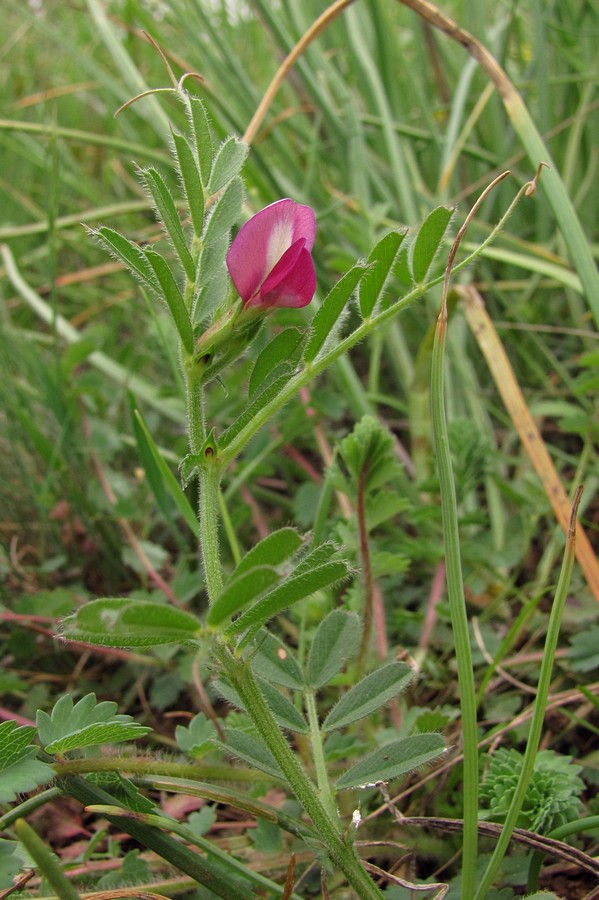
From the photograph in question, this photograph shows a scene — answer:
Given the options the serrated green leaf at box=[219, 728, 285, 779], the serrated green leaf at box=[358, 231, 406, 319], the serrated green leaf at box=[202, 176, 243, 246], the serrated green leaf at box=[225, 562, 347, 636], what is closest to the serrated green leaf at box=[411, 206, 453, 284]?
the serrated green leaf at box=[358, 231, 406, 319]

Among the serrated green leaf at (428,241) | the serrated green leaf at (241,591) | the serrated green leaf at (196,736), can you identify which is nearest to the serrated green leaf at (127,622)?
the serrated green leaf at (241,591)

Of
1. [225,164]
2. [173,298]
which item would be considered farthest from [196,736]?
[225,164]

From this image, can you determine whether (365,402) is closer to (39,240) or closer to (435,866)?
(435,866)

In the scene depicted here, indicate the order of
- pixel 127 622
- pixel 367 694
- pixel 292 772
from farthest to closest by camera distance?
pixel 367 694 → pixel 292 772 → pixel 127 622

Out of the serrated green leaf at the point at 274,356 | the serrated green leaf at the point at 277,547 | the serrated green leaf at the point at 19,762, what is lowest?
the serrated green leaf at the point at 19,762

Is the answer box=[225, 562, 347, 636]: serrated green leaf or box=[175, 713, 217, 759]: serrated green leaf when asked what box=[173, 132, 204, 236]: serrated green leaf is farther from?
box=[175, 713, 217, 759]: serrated green leaf

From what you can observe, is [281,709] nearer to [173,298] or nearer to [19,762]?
[19,762]

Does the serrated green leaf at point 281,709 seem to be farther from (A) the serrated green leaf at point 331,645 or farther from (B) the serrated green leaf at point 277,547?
(B) the serrated green leaf at point 277,547
